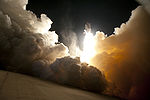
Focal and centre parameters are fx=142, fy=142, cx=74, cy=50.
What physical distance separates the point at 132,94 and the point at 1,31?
1465cm

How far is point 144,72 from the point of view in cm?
1486

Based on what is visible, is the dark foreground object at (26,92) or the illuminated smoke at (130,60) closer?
the dark foreground object at (26,92)

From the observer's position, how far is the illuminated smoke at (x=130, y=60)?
14.9 meters

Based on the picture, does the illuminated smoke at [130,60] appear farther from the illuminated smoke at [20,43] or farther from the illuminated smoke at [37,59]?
the illuminated smoke at [20,43]

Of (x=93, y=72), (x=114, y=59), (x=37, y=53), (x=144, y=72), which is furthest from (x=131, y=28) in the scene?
(x=37, y=53)

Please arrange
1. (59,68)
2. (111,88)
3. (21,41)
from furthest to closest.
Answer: (111,88) → (21,41) → (59,68)

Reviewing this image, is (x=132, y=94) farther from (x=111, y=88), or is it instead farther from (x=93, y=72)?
(x=93, y=72)

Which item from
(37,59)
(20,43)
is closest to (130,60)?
(37,59)

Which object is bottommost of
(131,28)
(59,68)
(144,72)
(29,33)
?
(59,68)

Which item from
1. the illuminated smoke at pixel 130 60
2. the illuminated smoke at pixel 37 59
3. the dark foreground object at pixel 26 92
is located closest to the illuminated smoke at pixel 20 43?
the illuminated smoke at pixel 37 59

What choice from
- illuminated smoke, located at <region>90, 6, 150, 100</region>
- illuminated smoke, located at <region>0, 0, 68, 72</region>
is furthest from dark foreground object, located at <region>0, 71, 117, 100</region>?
illuminated smoke, located at <region>90, 6, 150, 100</region>

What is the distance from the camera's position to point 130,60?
1527 centimetres

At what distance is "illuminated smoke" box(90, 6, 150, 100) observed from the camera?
14898mm

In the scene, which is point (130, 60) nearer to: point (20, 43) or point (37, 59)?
point (37, 59)
